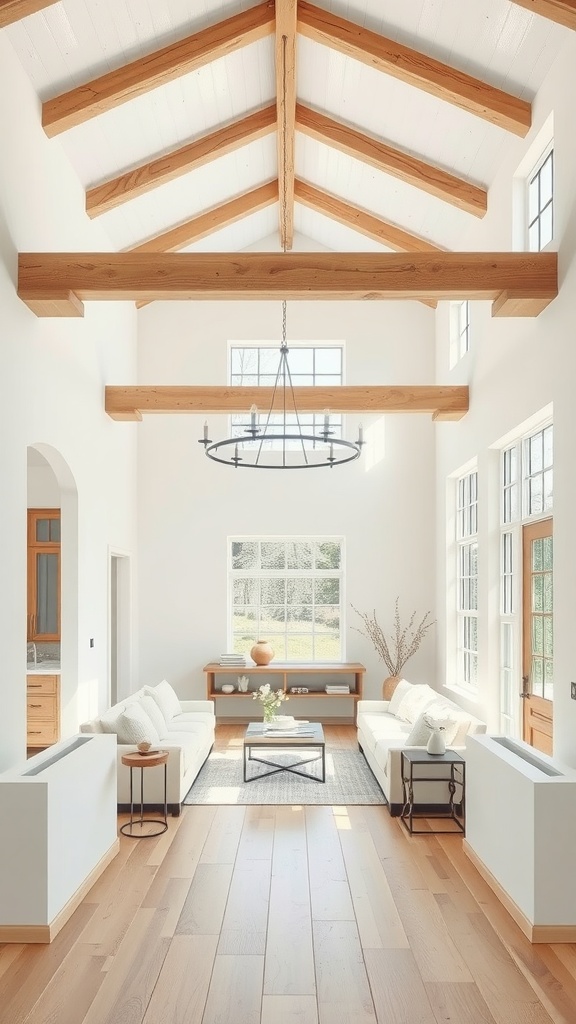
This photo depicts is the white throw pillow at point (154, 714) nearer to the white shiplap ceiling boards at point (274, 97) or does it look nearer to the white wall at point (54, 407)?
the white wall at point (54, 407)

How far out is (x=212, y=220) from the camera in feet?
28.8

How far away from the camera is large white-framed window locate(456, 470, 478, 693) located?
8406 millimetres

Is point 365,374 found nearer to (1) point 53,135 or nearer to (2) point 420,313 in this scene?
(2) point 420,313

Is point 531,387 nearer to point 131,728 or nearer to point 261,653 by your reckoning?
point 131,728

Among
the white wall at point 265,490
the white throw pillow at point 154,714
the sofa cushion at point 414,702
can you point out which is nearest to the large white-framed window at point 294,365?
the white wall at point 265,490

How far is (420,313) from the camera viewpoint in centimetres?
1016

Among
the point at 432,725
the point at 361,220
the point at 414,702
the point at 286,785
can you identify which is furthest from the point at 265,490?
the point at 432,725

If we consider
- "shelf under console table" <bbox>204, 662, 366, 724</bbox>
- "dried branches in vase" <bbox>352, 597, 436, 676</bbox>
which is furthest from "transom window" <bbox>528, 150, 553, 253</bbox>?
"shelf under console table" <bbox>204, 662, 366, 724</bbox>

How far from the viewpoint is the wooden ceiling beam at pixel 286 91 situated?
18.9 feet

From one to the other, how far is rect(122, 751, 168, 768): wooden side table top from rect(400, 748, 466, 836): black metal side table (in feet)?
5.27

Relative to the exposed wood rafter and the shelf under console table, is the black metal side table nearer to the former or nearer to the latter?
the exposed wood rafter

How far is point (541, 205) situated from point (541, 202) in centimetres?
2

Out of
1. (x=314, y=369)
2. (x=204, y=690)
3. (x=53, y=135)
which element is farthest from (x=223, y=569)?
(x=53, y=135)

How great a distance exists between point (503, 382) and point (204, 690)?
5.15 metres
